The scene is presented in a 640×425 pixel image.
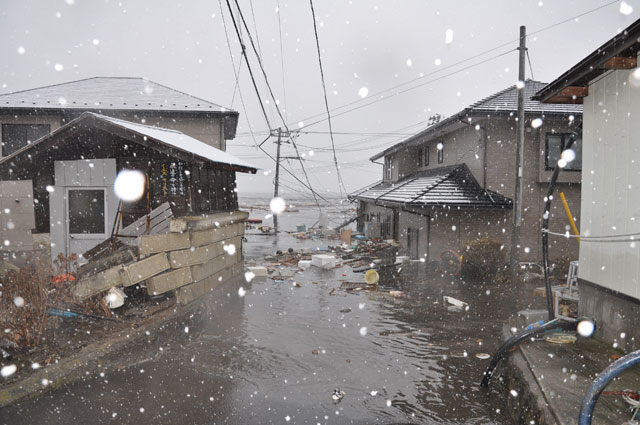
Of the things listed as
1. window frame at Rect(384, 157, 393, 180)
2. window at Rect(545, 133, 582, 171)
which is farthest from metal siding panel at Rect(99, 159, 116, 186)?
window frame at Rect(384, 157, 393, 180)

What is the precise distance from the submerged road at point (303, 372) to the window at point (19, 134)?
12321mm

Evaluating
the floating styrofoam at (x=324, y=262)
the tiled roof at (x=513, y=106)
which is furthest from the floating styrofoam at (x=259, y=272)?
the tiled roof at (x=513, y=106)

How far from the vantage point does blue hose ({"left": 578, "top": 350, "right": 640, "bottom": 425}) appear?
3.08 metres

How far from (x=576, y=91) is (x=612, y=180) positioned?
1999 millimetres

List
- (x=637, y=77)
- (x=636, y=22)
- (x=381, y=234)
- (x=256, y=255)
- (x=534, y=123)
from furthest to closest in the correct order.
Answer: (x=381, y=234) < (x=256, y=255) < (x=534, y=123) < (x=637, y=77) < (x=636, y=22)

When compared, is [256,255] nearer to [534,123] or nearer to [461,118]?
[461,118]

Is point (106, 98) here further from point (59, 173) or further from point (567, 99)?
point (567, 99)

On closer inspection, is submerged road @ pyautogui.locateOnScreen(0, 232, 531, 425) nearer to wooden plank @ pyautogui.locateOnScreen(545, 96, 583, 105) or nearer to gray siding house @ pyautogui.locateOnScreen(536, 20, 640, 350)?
gray siding house @ pyautogui.locateOnScreen(536, 20, 640, 350)

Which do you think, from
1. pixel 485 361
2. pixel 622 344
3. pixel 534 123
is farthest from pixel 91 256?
pixel 534 123

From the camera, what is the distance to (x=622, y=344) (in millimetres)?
5684

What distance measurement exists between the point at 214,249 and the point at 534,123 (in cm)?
1323

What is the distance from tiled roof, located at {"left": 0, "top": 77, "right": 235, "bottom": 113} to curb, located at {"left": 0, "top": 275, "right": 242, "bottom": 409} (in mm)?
11165

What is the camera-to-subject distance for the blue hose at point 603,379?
308cm

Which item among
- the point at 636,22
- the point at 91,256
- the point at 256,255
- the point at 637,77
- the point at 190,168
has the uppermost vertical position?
the point at 636,22
